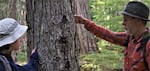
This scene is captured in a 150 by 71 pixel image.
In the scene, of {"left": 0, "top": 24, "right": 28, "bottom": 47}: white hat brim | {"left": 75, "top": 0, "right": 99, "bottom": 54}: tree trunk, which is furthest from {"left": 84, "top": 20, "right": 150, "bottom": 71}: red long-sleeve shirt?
{"left": 75, "top": 0, "right": 99, "bottom": 54}: tree trunk

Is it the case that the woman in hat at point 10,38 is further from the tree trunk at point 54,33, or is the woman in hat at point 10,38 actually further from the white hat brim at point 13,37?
the tree trunk at point 54,33

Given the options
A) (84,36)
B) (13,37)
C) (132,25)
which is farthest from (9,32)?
(84,36)

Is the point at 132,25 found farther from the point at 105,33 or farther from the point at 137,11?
the point at 105,33

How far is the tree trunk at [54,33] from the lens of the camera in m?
3.62

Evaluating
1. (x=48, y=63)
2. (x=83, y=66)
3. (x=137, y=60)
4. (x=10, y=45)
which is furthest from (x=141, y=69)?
(x=83, y=66)

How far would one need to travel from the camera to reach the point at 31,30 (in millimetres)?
3854

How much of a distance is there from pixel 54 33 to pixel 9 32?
613 mm

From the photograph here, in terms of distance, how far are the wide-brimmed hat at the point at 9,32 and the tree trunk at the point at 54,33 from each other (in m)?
0.46

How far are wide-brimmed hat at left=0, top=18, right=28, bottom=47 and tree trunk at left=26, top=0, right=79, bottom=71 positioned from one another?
0.46 metres

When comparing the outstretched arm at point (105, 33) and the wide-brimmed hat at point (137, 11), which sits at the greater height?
the wide-brimmed hat at point (137, 11)

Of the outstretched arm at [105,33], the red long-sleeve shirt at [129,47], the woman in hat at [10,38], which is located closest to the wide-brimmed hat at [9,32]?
the woman in hat at [10,38]

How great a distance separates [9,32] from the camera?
10.4ft

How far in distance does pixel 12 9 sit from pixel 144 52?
31.1 feet

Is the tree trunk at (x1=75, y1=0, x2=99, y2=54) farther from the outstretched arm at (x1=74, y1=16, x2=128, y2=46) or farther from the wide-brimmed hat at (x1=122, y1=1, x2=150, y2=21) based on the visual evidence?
the wide-brimmed hat at (x1=122, y1=1, x2=150, y2=21)
